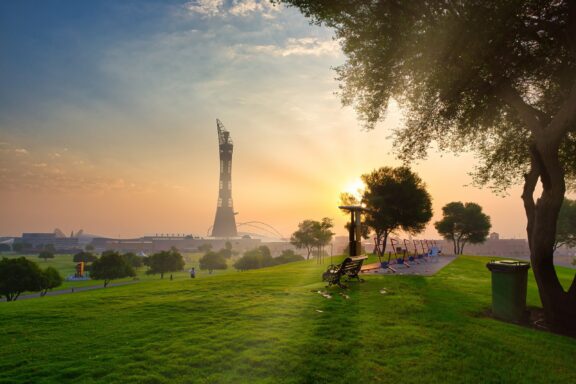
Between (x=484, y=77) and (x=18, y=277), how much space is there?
206 feet

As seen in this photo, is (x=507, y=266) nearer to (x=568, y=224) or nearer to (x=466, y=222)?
(x=568, y=224)

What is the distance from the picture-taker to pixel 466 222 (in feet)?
226

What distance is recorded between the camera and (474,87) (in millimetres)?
12312

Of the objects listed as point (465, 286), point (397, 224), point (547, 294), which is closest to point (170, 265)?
point (397, 224)

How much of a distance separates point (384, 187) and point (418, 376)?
134ft

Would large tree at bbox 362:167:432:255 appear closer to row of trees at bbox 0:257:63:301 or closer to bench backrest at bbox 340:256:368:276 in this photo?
bench backrest at bbox 340:256:368:276

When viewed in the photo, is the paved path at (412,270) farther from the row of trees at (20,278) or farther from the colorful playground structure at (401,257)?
the row of trees at (20,278)

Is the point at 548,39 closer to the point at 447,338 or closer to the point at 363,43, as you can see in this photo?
the point at 363,43

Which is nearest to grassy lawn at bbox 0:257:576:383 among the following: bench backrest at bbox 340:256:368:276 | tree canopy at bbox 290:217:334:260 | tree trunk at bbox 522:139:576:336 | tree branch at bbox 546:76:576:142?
tree trunk at bbox 522:139:576:336

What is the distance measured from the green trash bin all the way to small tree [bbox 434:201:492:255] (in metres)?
63.7

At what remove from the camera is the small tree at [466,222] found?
6869 centimetres

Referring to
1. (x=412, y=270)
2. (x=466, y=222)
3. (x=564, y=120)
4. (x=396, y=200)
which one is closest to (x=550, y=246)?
(x=564, y=120)

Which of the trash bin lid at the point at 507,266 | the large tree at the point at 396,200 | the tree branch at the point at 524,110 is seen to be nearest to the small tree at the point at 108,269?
the large tree at the point at 396,200

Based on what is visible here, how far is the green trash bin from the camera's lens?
1034 cm
